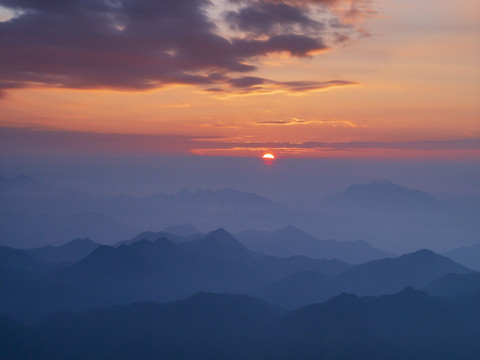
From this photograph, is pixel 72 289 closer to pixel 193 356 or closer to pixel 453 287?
pixel 193 356

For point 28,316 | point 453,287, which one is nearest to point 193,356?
point 28,316

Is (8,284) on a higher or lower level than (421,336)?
lower

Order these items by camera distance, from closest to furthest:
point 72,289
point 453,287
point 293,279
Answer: point 453,287 → point 72,289 → point 293,279

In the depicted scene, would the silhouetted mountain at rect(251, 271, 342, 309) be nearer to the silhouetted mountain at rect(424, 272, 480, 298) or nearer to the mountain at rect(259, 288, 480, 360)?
the silhouetted mountain at rect(424, 272, 480, 298)

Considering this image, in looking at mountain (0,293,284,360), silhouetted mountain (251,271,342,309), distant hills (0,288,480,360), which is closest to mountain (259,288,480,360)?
distant hills (0,288,480,360)

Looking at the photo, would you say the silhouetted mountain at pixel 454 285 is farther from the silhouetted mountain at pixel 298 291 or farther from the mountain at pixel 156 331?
the mountain at pixel 156 331
